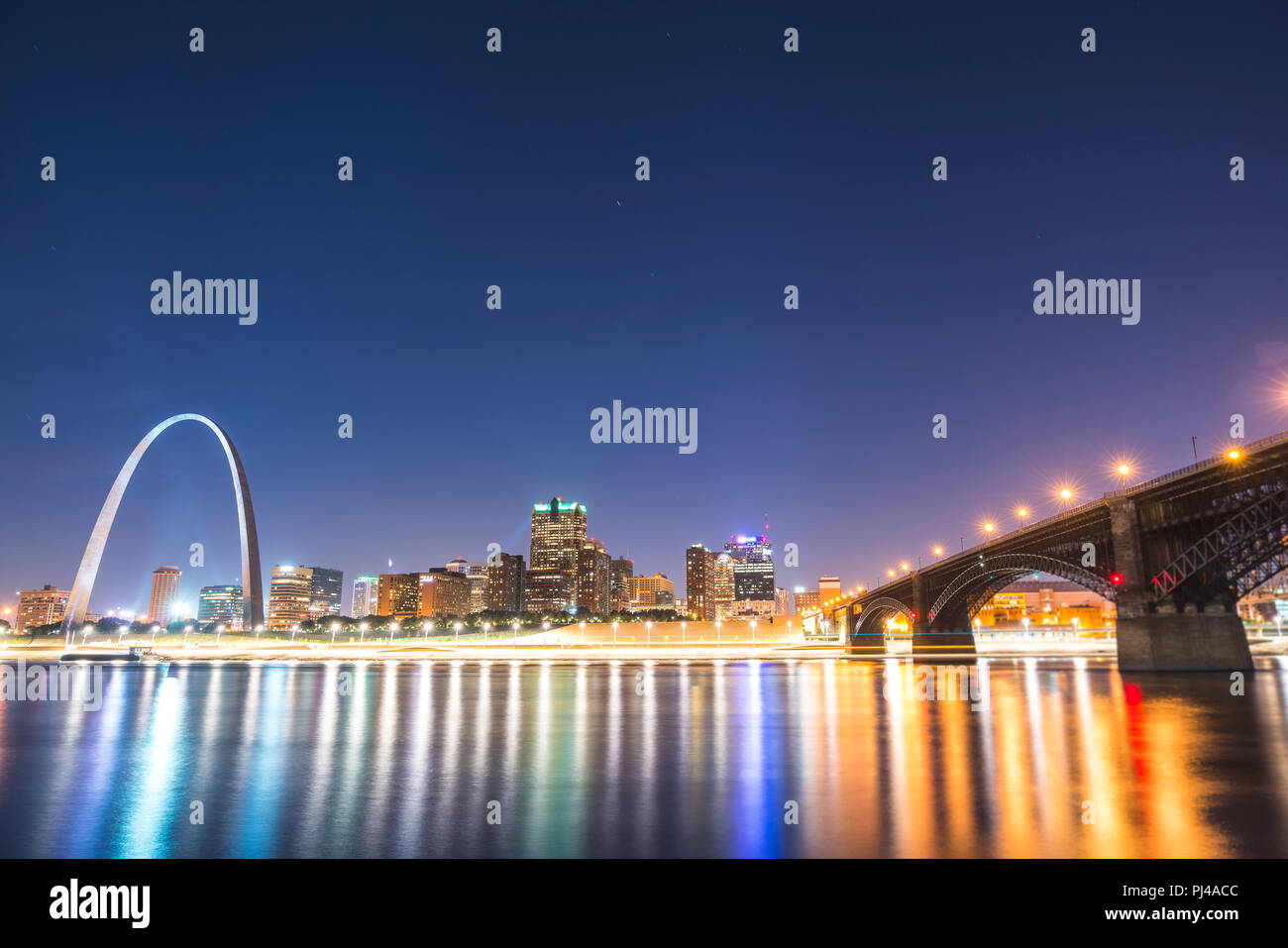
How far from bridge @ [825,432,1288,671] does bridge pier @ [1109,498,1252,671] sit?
0.08 meters

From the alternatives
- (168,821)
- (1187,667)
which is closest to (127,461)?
(168,821)

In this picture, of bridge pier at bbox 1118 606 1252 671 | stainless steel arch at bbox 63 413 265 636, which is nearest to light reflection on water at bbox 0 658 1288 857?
bridge pier at bbox 1118 606 1252 671

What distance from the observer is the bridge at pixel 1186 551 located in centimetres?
6075

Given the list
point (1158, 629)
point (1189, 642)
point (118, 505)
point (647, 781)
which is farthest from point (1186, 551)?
point (118, 505)

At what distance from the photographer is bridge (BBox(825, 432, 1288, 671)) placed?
199 feet

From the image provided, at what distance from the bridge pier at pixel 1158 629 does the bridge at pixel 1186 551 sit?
8 cm

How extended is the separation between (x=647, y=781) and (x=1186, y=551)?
66948 mm

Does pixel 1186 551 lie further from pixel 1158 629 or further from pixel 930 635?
pixel 930 635

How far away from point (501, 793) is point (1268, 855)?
14.6 metres

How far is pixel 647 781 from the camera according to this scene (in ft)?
63.3

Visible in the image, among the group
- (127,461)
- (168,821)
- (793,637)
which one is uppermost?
(127,461)
